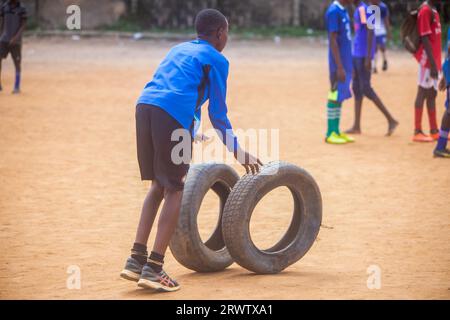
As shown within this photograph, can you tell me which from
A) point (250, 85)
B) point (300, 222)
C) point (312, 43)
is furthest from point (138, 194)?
point (312, 43)

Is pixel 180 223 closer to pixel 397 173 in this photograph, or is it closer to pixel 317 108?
pixel 397 173

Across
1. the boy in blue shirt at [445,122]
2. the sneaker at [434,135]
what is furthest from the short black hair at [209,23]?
→ the sneaker at [434,135]

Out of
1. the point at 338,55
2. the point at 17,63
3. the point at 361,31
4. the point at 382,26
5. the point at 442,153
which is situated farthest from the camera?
the point at 382,26

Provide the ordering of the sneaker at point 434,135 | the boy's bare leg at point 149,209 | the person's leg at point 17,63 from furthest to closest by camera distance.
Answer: the person's leg at point 17,63 < the sneaker at point 434,135 < the boy's bare leg at point 149,209

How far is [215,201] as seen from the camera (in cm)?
882

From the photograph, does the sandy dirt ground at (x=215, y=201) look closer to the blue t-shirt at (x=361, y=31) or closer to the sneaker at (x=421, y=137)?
the sneaker at (x=421, y=137)

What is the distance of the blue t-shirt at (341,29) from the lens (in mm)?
11539

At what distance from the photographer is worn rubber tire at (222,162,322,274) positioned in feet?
19.6

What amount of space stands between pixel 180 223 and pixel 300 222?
3.24ft

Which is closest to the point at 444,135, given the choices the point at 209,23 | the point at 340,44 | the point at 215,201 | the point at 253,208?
the point at 340,44

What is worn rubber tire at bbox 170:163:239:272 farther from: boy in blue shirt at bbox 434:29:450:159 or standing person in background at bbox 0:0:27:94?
standing person in background at bbox 0:0:27:94

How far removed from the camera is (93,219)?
7977mm

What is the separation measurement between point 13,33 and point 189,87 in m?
12.7

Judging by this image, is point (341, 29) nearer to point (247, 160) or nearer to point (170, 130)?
point (247, 160)
